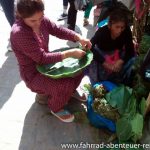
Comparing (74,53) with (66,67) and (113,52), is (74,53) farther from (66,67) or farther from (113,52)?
(113,52)

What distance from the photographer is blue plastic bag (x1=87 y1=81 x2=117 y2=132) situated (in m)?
2.21

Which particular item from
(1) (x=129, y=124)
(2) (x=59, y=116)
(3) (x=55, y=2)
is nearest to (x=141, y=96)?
(1) (x=129, y=124)

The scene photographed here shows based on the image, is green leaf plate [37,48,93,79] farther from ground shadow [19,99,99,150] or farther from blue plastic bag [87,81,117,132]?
ground shadow [19,99,99,150]

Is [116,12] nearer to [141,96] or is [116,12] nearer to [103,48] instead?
[103,48]

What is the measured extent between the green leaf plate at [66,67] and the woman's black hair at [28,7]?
0.42 meters

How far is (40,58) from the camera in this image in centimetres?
212

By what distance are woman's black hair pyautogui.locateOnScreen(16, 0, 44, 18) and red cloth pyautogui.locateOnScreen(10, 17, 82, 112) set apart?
0.37ft

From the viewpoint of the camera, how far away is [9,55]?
3.23 meters

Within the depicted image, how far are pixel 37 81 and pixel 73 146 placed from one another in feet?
1.83

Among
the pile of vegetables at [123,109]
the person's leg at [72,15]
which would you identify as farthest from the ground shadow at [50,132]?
the person's leg at [72,15]

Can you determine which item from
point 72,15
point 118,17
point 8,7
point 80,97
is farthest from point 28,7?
point 72,15

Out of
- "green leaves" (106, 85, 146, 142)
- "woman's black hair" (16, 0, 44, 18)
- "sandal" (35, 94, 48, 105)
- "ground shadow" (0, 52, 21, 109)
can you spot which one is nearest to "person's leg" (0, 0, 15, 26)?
"ground shadow" (0, 52, 21, 109)

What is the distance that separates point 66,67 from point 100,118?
1.51 ft

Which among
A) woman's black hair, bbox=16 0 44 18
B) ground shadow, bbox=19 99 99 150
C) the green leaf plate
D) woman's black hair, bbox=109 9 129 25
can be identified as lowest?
ground shadow, bbox=19 99 99 150
